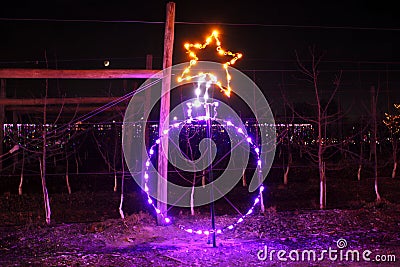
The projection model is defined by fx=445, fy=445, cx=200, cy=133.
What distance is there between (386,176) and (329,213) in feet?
34.9

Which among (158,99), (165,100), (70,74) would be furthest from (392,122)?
(70,74)

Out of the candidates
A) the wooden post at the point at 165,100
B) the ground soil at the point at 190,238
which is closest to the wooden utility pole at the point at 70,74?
the wooden post at the point at 165,100

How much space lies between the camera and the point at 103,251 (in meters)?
6.94

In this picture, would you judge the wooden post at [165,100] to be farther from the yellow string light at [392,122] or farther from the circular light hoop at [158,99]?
the yellow string light at [392,122]

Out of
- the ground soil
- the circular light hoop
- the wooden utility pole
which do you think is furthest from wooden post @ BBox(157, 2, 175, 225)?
the ground soil

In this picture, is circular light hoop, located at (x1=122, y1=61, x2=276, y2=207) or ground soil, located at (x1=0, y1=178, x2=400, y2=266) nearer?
ground soil, located at (x1=0, y1=178, x2=400, y2=266)

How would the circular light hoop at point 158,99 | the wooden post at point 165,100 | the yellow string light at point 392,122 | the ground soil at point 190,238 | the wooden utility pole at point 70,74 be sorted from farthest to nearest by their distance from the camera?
the yellow string light at point 392,122
the circular light hoop at point 158,99
the wooden post at point 165,100
the wooden utility pole at point 70,74
the ground soil at point 190,238

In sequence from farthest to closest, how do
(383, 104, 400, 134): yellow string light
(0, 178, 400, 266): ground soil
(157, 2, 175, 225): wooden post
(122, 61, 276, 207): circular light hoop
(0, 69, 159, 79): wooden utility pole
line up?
(383, 104, 400, 134): yellow string light, (122, 61, 276, 207): circular light hoop, (157, 2, 175, 225): wooden post, (0, 69, 159, 79): wooden utility pole, (0, 178, 400, 266): ground soil

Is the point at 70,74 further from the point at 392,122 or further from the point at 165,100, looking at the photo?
the point at 392,122

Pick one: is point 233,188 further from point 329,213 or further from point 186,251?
point 186,251

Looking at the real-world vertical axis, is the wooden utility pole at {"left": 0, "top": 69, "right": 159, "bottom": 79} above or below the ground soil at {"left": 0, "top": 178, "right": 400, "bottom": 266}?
above

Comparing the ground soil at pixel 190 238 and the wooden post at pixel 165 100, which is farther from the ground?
the wooden post at pixel 165 100

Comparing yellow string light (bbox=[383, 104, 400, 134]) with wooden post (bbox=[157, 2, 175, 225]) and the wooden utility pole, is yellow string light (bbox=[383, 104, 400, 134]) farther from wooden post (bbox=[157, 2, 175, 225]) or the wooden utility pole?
the wooden utility pole

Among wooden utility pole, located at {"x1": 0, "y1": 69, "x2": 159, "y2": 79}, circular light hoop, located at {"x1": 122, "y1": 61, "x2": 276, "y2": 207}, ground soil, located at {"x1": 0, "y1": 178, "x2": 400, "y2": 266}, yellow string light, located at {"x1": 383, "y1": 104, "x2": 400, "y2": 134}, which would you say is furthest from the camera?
yellow string light, located at {"x1": 383, "y1": 104, "x2": 400, "y2": 134}
